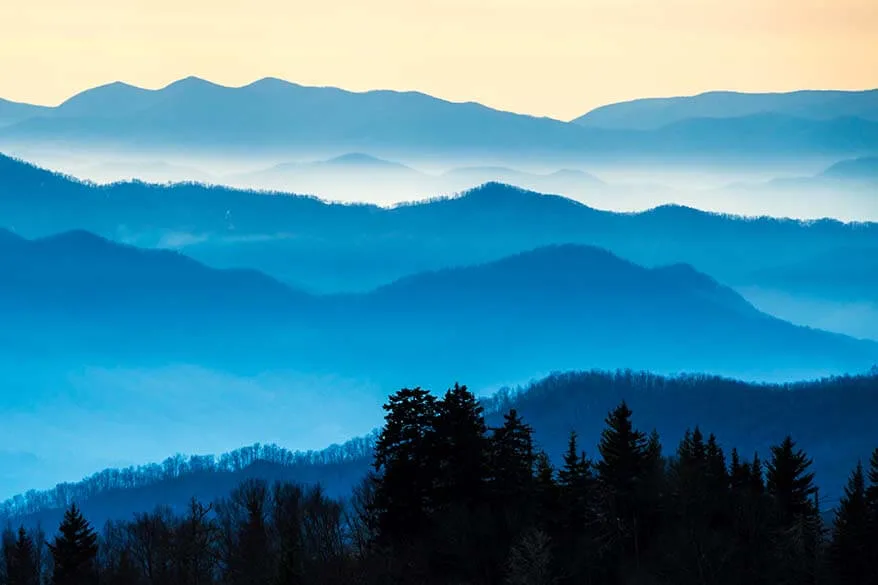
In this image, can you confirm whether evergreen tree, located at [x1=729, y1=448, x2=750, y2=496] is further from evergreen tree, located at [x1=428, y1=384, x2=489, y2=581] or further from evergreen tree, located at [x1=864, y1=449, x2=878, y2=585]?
evergreen tree, located at [x1=428, y1=384, x2=489, y2=581]

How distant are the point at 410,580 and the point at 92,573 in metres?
13.7

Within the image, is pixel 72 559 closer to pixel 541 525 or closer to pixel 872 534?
pixel 541 525

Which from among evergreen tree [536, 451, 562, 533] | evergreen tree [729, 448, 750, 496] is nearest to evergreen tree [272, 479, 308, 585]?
evergreen tree [536, 451, 562, 533]

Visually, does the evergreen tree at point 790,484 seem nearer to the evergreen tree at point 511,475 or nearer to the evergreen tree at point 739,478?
the evergreen tree at point 739,478

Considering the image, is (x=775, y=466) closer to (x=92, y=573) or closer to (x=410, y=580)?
(x=410, y=580)

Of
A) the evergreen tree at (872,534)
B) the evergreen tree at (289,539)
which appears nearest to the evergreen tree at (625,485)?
the evergreen tree at (872,534)

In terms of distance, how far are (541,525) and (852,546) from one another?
12.6 meters

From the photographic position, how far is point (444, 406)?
73938 mm

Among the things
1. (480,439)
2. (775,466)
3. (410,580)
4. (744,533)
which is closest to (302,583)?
(410,580)

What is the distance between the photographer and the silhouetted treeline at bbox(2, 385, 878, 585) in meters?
65.8

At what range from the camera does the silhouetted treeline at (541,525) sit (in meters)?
65.8

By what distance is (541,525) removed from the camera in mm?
70375

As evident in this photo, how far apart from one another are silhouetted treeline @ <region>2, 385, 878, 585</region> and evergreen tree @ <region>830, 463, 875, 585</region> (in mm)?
55

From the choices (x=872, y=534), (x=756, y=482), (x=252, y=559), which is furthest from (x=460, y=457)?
(x=872, y=534)
